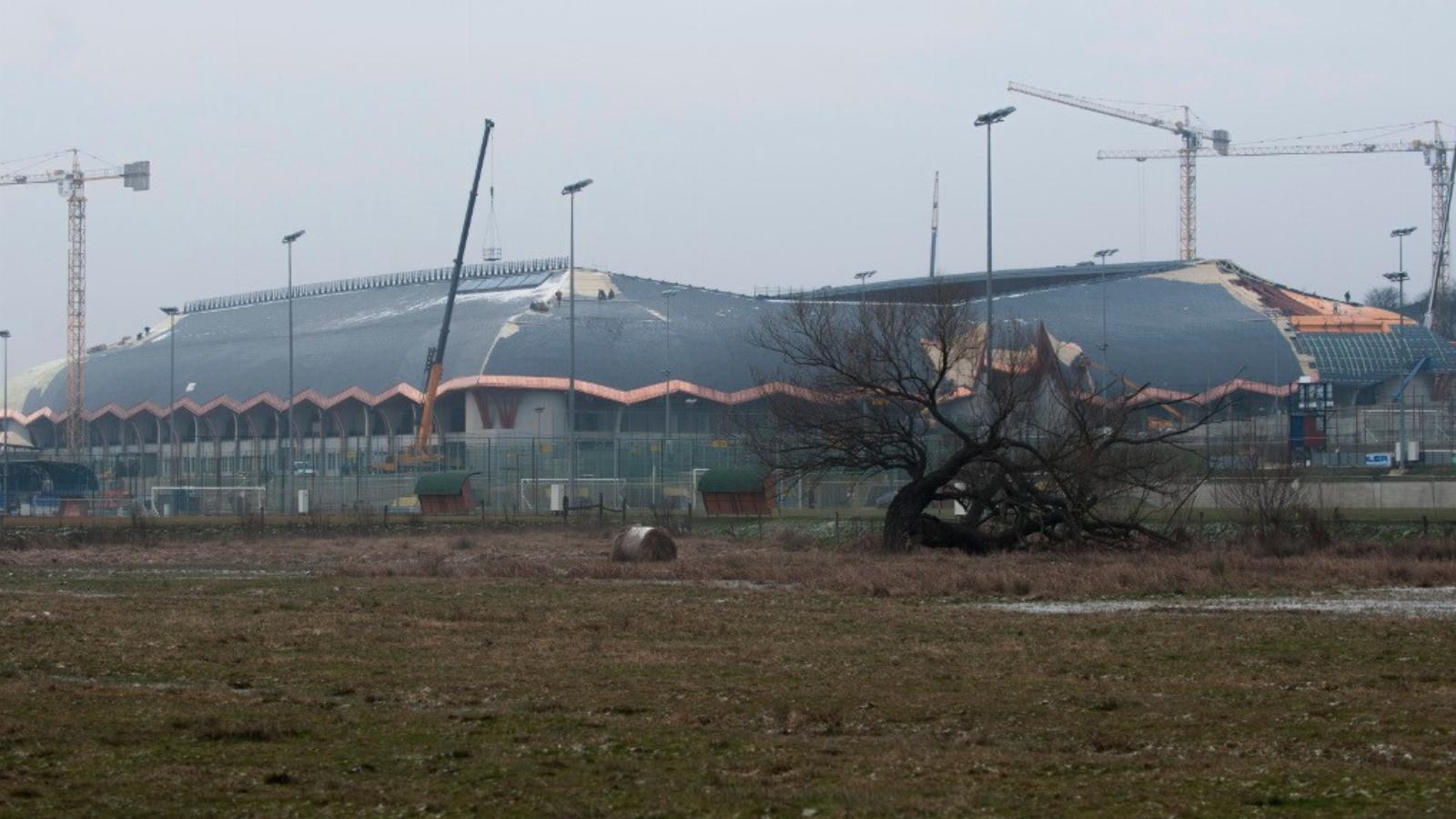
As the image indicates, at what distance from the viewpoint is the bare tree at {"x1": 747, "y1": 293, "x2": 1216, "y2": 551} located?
42844 millimetres

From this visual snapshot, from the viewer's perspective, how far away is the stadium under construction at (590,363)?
122 metres

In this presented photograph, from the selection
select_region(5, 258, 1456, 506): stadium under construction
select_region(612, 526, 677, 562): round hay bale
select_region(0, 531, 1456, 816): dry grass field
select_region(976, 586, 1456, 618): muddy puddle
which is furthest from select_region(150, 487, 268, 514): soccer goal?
select_region(976, 586, 1456, 618): muddy puddle

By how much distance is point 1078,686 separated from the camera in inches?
686

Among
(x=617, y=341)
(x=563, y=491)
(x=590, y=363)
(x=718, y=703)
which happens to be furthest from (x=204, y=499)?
(x=718, y=703)

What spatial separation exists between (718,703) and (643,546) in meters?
24.9

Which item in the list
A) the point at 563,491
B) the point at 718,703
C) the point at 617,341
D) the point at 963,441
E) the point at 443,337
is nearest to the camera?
the point at 718,703

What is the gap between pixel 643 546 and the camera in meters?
41.2

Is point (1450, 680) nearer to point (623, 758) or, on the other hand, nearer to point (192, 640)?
point (623, 758)

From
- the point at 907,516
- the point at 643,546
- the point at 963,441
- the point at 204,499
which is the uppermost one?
the point at 963,441

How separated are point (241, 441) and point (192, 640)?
122 meters

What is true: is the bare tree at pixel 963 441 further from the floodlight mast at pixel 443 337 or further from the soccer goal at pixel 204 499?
the floodlight mast at pixel 443 337

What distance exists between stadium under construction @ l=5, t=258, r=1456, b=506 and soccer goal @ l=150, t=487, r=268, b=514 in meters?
7.79

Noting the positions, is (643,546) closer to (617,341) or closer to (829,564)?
(829,564)

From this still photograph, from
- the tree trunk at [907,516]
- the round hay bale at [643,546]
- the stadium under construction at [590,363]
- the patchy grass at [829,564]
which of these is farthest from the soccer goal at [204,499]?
the tree trunk at [907,516]
